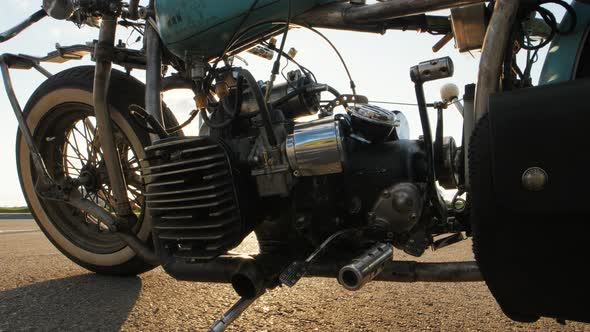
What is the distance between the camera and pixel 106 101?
1834mm

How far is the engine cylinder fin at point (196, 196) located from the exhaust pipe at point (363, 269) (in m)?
0.40

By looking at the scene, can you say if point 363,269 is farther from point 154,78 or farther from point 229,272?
point 154,78

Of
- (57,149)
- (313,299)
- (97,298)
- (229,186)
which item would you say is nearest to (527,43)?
(229,186)

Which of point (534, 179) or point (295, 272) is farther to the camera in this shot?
point (295, 272)

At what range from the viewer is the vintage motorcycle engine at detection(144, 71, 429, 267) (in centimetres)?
132

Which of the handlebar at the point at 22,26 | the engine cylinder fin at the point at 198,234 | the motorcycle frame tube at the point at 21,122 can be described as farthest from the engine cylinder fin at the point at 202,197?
the handlebar at the point at 22,26

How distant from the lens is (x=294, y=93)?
154 centimetres

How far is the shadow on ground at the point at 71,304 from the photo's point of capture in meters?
1.61

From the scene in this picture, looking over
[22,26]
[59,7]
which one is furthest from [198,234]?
[22,26]

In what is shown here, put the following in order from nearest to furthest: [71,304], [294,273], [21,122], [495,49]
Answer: [495,49] → [294,273] → [71,304] → [21,122]

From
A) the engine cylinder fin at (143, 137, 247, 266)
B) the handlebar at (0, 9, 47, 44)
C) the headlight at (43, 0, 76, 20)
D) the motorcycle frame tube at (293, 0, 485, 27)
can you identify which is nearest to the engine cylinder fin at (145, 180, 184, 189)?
the engine cylinder fin at (143, 137, 247, 266)

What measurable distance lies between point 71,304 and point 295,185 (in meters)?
1.16

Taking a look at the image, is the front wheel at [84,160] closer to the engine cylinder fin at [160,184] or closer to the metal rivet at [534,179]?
the engine cylinder fin at [160,184]

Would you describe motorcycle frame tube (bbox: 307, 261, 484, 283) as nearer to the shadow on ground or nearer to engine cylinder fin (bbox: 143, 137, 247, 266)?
engine cylinder fin (bbox: 143, 137, 247, 266)
